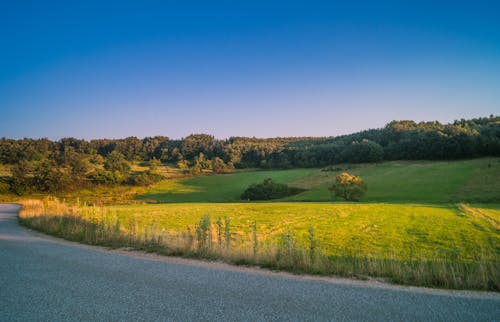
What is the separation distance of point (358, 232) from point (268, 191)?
4587cm

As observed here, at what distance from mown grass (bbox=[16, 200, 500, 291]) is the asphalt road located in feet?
2.61

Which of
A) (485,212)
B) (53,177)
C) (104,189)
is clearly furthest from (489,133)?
(53,177)

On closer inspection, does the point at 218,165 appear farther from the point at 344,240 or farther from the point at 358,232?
the point at 344,240

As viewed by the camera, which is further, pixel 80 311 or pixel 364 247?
pixel 364 247

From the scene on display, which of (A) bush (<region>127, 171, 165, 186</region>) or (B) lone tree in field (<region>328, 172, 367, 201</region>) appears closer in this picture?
(B) lone tree in field (<region>328, 172, 367, 201</region>)

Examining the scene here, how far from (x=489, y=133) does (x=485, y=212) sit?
59713 millimetres

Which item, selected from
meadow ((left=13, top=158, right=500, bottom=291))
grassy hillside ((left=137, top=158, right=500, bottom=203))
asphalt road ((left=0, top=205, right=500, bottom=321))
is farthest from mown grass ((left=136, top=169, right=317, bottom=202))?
asphalt road ((left=0, top=205, right=500, bottom=321))

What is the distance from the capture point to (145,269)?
7.86 metres

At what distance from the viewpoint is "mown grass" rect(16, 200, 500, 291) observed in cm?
742

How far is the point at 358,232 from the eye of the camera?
858 inches

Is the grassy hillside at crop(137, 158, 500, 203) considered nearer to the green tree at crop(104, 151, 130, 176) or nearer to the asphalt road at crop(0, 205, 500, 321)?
the green tree at crop(104, 151, 130, 176)

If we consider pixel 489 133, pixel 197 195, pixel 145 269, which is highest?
pixel 489 133

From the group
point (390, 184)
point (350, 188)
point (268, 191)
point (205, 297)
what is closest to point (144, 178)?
point (268, 191)

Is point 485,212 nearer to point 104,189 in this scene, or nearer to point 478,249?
point 478,249
